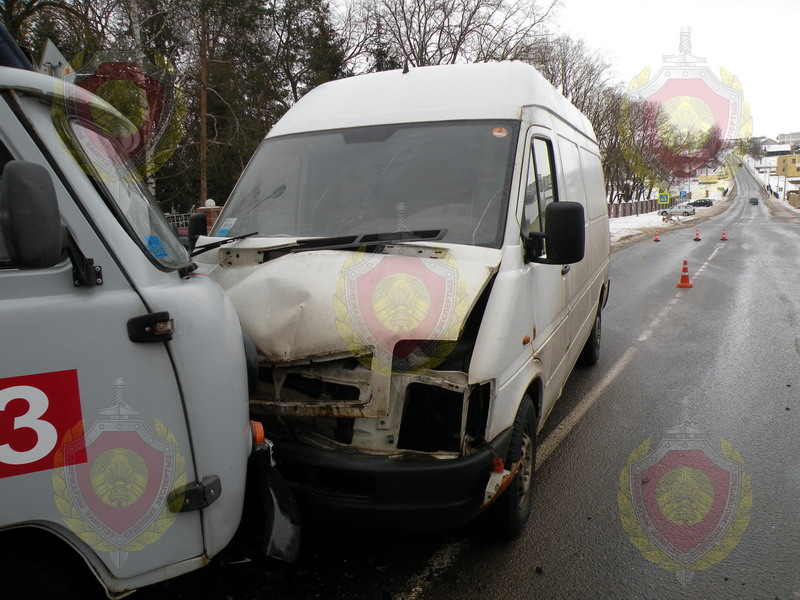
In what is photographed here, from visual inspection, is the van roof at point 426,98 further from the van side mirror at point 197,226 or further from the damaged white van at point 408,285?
the van side mirror at point 197,226

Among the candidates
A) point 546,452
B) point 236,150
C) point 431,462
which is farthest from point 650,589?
point 236,150

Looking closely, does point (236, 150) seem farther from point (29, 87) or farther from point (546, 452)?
point (29, 87)

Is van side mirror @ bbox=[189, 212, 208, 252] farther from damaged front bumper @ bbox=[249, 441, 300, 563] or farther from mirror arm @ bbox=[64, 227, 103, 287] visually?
mirror arm @ bbox=[64, 227, 103, 287]

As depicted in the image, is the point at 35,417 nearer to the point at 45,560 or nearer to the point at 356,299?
the point at 45,560

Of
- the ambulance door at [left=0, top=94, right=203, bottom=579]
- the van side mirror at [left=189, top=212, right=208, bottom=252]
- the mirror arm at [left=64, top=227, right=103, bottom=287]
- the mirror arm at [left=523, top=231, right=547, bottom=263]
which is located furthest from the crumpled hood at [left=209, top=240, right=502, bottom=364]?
the van side mirror at [left=189, top=212, right=208, bottom=252]

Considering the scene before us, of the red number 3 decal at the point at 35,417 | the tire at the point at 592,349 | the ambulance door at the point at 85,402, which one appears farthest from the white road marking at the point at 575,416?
the red number 3 decal at the point at 35,417

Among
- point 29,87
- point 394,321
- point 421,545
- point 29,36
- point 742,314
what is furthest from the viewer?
point 29,36

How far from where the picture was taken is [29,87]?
204cm

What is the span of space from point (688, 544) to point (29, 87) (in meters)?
3.89

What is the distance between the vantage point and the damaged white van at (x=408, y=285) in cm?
279

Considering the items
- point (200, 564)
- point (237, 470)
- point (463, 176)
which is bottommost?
point (200, 564)

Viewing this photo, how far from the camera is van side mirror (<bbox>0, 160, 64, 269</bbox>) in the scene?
70.0 inches

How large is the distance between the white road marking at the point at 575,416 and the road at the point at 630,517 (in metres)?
0.02

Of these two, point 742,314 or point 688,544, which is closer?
point 688,544
